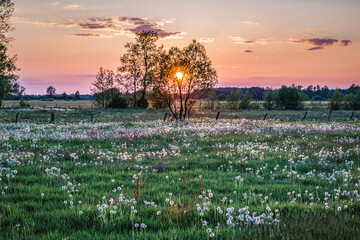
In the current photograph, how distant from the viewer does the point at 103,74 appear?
85.1 metres

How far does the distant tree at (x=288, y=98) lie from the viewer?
8912cm

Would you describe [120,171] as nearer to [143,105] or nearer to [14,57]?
[14,57]

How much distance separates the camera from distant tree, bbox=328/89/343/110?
282ft

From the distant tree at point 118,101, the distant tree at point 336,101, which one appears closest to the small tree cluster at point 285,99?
the distant tree at point 336,101

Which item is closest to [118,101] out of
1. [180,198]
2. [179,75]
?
[179,75]

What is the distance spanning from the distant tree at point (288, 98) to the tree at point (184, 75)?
5860 cm

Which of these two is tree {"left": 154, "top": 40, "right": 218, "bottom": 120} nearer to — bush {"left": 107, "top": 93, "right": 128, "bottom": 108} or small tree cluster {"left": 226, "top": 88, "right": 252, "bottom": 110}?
bush {"left": 107, "top": 93, "right": 128, "bottom": 108}

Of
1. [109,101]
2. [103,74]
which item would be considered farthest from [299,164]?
[103,74]

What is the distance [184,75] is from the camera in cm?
3859

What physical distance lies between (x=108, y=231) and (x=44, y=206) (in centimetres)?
205

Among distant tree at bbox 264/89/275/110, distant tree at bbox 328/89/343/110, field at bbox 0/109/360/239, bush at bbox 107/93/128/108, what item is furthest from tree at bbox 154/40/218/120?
distant tree at bbox 328/89/343/110

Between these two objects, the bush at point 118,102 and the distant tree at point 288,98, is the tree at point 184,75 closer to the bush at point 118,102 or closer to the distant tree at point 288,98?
the bush at point 118,102

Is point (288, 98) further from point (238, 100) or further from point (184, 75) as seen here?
point (184, 75)

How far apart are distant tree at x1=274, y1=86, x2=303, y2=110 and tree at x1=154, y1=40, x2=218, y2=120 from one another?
5860 centimetres
